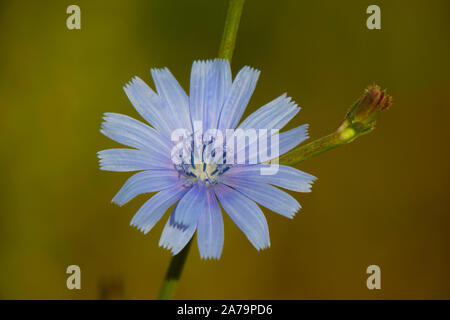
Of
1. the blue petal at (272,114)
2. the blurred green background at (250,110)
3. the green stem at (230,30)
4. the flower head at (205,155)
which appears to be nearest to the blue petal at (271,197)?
the flower head at (205,155)

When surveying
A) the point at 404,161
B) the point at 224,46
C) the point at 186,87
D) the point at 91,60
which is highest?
the point at 91,60

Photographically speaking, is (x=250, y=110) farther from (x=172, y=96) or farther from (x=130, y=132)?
(x=130, y=132)

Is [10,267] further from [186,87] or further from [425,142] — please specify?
[425,142]

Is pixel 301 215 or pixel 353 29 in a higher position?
pixel 353 29

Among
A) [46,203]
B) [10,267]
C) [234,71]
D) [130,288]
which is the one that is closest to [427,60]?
[234,71]

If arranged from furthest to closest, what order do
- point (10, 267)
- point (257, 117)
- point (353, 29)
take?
point (353, 29) → point (10, 267) → point (257, 117)

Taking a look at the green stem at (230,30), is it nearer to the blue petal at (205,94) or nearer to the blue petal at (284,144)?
the blue petal at (205,94)

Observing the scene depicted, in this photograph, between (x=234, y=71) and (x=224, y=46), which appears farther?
(x=234, y=71)
